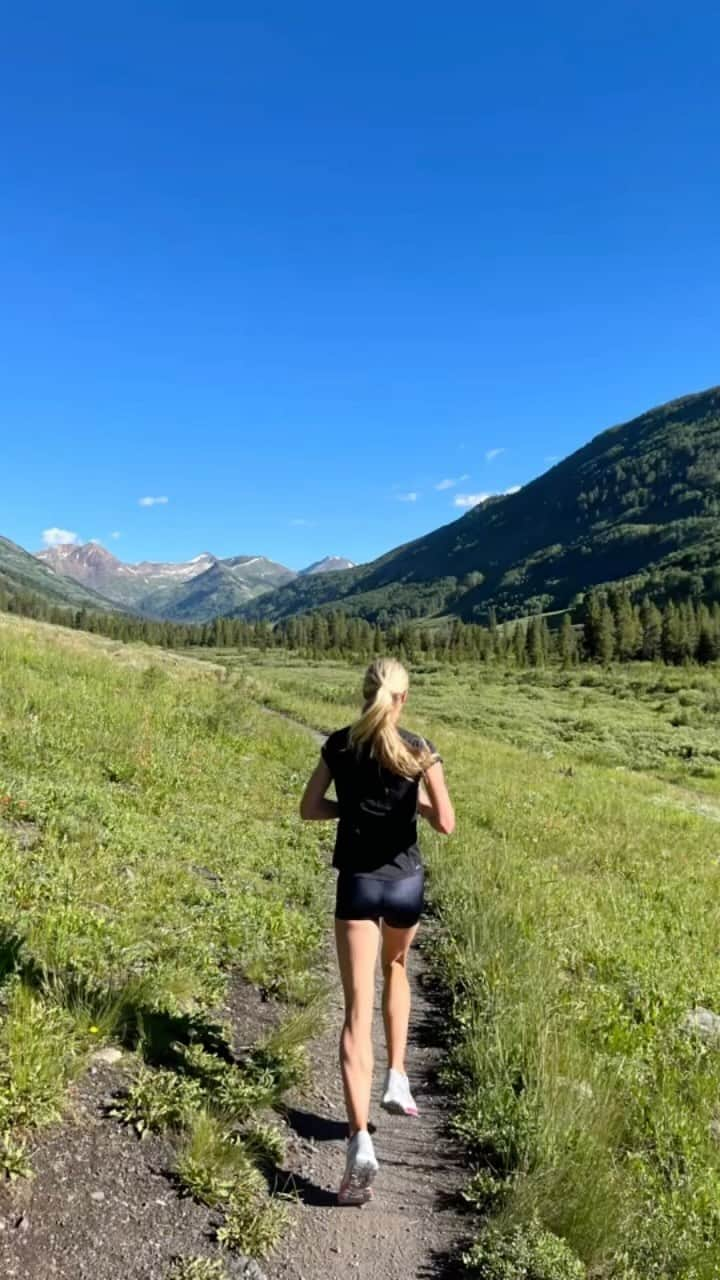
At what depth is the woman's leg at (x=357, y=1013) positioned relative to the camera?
445 cm

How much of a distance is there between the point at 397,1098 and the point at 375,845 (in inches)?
72.2

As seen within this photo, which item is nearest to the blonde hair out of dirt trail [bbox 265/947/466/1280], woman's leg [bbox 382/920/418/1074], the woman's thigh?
the woman's thigh

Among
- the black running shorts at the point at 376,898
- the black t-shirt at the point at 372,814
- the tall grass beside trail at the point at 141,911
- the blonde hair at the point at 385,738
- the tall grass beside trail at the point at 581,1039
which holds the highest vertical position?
the blonde hair at the point at 385,738

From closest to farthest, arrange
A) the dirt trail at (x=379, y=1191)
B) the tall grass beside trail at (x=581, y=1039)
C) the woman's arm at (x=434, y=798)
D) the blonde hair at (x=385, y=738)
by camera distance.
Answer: the dirt trail at (x=379, y=1191), the tall grass beside trail at (x=581, y=1039), the blonde hair at (x=385, y=738), the woman's arm at (x=434, y=798)

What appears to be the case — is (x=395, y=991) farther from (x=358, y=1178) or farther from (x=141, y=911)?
(x=141, y=911)

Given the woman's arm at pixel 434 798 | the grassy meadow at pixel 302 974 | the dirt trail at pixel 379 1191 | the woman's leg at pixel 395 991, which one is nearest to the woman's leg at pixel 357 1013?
the woman's leg at pixel 395 991

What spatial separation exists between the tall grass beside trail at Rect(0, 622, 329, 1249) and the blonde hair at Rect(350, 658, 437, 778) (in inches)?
97.0

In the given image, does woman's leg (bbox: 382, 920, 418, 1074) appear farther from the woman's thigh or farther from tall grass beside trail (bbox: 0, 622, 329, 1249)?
tall grass beside trail (bbox: 0, 622, 329, 1249)

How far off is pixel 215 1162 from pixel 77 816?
19.5 feet

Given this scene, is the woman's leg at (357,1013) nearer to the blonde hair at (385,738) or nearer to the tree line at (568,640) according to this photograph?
the blonde hair at (385,738)

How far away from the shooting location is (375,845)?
4820 millimetres

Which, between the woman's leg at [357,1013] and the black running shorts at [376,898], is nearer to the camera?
the woman's leg at [357,1013]

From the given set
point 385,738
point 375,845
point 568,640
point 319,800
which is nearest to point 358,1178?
point 375,845

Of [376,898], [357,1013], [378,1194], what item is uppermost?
[376,898]
